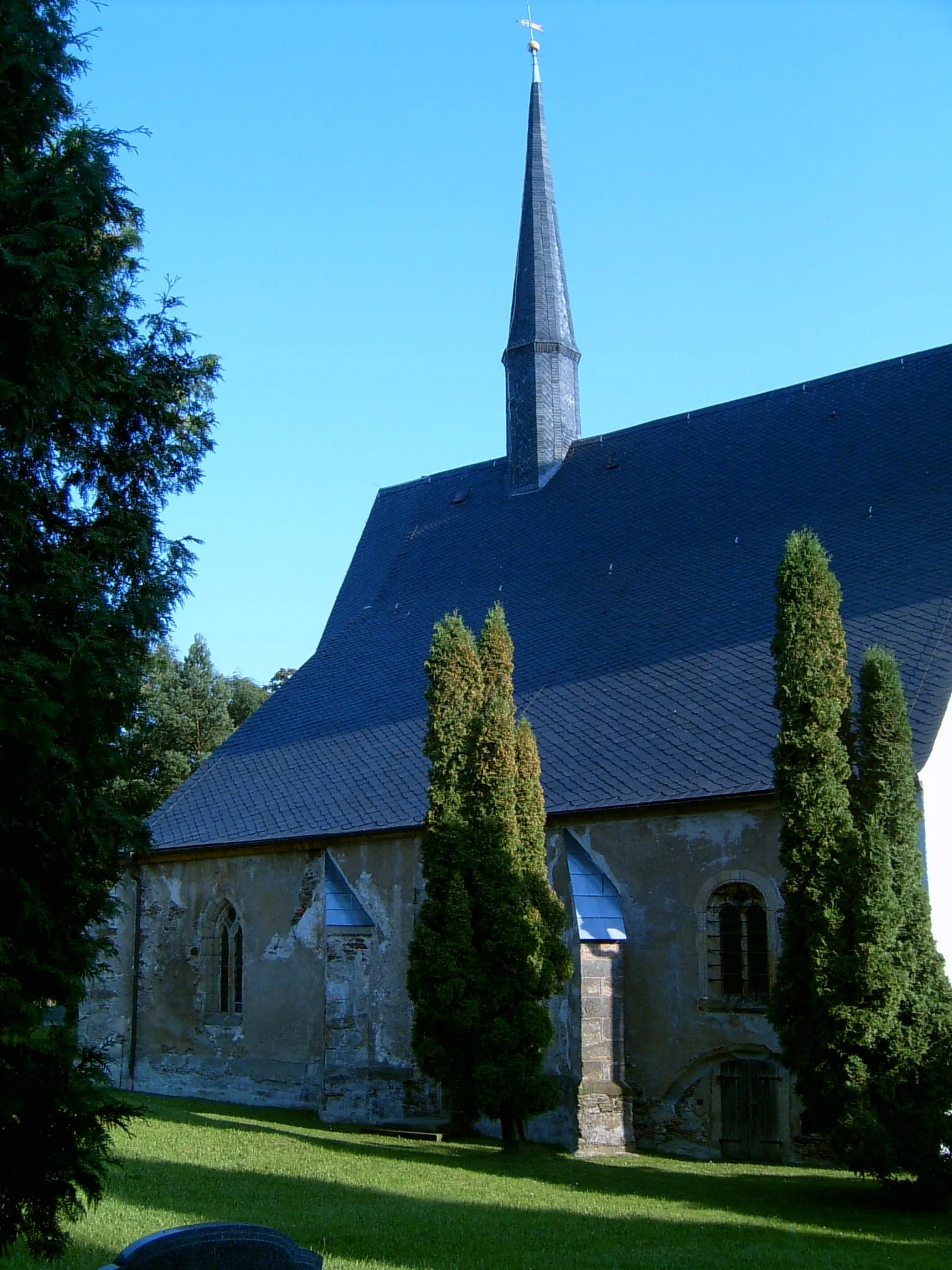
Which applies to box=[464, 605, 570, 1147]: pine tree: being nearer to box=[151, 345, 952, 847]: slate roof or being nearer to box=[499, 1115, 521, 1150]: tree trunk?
box=[499, 1115, 521, 1150]: tree trunk

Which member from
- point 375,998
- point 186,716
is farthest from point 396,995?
point 186,716

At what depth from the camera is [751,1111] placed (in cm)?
1367

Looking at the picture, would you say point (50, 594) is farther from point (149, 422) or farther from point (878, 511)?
point (878, 511)

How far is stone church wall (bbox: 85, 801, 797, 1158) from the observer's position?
13.9 meters

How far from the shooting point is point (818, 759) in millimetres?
11055

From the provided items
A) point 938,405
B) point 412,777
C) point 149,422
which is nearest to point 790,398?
point 938,405

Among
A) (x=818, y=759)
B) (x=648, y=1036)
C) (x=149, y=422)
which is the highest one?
(x=149, y=422)

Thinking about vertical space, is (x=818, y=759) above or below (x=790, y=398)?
below

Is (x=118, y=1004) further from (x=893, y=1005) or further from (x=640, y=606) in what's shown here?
(x=893, y=1005)

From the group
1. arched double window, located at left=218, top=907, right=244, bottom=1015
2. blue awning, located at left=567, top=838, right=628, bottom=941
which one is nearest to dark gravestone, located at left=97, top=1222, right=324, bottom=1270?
blue awning, located at left=567, top=838, right=628, bottom=941

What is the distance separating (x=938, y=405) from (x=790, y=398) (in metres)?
2.63

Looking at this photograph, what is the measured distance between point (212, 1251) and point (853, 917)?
6.48 metres

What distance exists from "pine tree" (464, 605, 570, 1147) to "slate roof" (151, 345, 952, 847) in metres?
1.45

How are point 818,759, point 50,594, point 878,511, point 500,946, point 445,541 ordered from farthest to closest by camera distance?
point 445,541
point 878,511
point 500,946
point 818,759
point 50,594
